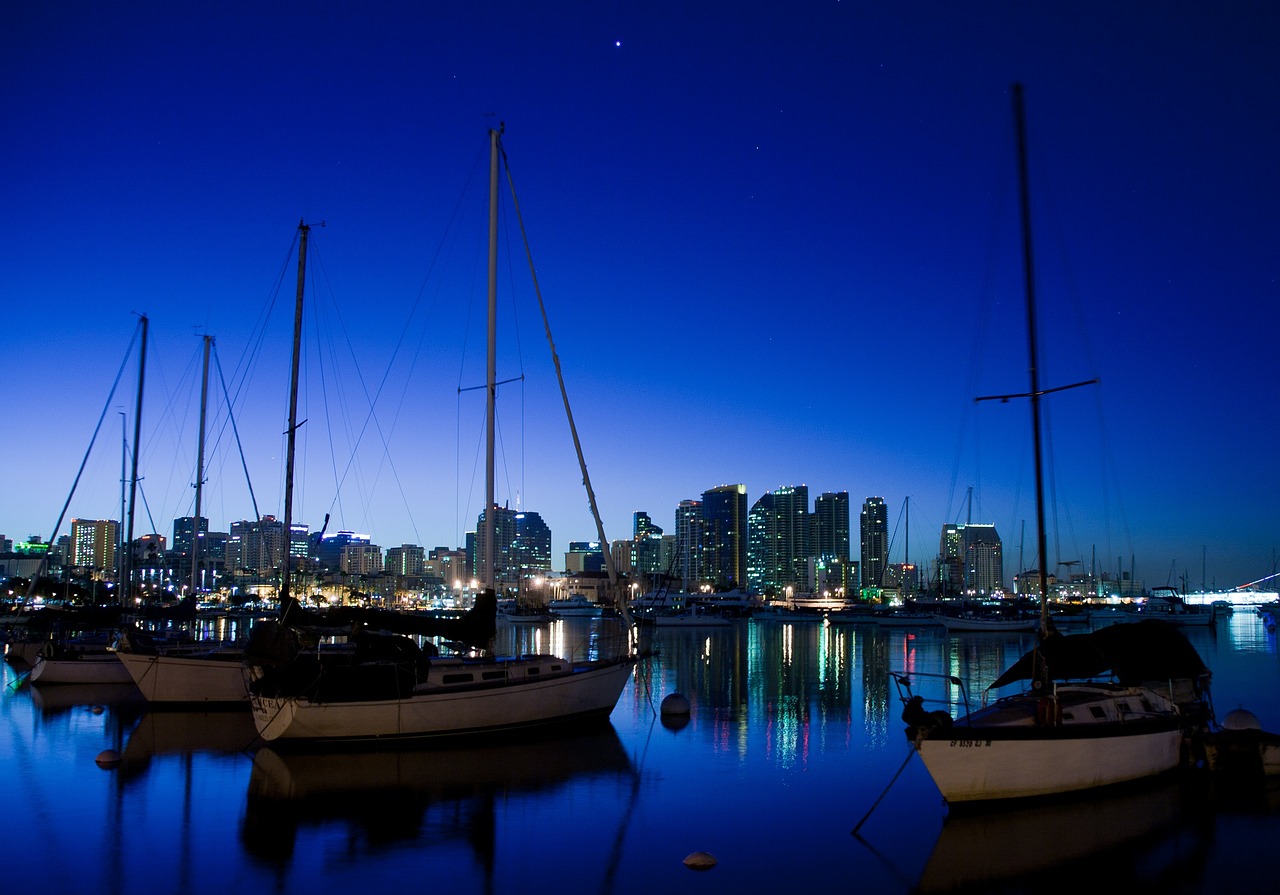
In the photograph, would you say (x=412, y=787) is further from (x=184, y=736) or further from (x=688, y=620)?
(x=688, y=620)

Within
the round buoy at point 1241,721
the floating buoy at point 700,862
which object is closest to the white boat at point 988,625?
the round buoy at point 1241,721

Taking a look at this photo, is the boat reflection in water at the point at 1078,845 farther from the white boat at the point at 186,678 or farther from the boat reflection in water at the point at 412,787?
the white boat at the point at 186,678

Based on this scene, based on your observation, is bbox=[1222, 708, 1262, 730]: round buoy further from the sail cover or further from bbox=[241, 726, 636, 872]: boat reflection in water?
bbox=[241, 726, 636, 872]: boat reflection in water

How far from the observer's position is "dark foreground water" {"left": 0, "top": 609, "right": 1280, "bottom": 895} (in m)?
12.7

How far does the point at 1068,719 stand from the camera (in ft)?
54.9

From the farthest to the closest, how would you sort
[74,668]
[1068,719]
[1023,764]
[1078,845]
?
[74,668], [1068,719], [1023,764], [1078,845]

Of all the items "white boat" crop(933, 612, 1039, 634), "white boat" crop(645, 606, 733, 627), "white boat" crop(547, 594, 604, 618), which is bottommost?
"white boat" crop(547, 594, 604, 618)

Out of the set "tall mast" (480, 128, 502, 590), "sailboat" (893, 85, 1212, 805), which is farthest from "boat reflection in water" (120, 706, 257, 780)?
"sailboat" (893, 85, 1212, 805)

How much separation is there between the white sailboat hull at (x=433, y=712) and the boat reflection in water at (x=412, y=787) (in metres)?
0.51

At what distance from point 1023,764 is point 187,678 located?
2318cm

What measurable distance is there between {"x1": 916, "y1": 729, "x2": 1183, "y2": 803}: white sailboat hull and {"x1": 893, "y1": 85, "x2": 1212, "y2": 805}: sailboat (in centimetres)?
2

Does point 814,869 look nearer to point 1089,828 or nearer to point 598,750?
point 1089,828

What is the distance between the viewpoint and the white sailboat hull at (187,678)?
27.3 meters

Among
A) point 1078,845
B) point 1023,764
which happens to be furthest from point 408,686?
point 1078,845
